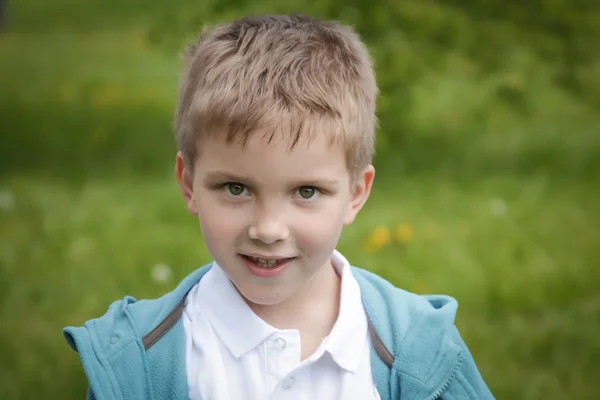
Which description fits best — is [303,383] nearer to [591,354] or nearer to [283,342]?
[283,342]

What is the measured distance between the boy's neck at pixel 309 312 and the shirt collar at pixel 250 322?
0.16 feet

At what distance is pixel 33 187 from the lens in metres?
5.21

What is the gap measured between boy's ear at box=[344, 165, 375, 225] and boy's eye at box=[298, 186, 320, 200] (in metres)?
0.17

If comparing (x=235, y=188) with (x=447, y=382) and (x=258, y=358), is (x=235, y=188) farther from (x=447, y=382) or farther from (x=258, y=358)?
(x=447, y=382)

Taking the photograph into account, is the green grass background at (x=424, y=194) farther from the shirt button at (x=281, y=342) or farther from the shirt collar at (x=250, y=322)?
the shirt button at (x=281, y=342)

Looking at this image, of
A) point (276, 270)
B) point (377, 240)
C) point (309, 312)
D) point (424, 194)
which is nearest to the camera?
point (276, 270)

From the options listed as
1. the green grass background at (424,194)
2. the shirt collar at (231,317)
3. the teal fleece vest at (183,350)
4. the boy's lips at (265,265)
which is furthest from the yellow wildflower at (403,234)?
the boy's lips at (265,265)

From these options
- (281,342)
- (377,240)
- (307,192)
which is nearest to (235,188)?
(307,192)

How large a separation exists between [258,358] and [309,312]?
0.21m

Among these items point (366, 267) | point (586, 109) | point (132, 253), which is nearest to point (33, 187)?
point (132, 253)

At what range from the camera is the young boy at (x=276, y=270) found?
6.79 feet

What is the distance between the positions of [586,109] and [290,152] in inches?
193

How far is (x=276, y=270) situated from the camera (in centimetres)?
Result: 214

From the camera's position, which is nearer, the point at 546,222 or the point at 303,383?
the point at 303,383
